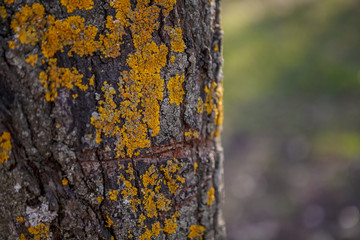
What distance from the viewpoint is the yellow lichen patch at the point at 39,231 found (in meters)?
1.24

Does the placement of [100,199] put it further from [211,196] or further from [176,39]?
[176,39]

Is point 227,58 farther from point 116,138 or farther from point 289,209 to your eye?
point 116,138

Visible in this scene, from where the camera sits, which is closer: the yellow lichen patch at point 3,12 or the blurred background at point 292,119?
the yellow lichen patch at point 3,12

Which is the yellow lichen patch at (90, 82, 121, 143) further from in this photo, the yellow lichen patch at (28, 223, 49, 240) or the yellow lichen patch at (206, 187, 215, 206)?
the yellow lichen patch at (206, 187, 215, 206)

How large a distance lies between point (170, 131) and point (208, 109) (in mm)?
239

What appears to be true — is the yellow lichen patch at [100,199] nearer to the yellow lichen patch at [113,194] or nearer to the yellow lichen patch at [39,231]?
the yellow lichen patch at [113,194]

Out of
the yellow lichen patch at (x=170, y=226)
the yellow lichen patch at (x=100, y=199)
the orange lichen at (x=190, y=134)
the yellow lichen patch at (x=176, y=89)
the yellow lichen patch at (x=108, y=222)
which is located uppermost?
the yellow lichen patch at (x=176, y=89)

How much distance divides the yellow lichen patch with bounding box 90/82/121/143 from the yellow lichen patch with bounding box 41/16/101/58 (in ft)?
0.47

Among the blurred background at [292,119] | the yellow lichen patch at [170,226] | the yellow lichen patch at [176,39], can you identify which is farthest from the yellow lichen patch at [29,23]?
the blurred background at [292,119]

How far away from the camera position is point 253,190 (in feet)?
14.4

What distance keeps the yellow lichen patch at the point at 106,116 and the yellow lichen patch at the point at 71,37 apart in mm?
144

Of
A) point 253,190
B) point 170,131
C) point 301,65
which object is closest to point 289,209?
point 253,190

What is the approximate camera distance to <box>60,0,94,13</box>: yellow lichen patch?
3.89ft

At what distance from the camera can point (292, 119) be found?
521cm
